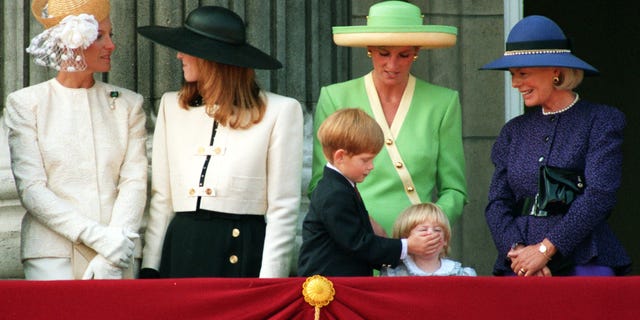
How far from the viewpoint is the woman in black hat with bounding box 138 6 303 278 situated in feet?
21.7

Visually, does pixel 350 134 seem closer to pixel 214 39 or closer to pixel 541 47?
pixel 214 39

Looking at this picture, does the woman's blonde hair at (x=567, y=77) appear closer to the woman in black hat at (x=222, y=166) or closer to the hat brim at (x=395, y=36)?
the hat brim at (x=395, y=36)

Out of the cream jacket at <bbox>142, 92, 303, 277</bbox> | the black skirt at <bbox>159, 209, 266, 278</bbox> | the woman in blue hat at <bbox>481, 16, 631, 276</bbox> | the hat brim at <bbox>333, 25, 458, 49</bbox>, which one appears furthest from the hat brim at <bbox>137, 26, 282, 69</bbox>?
the woman in blue hat at <bbox>481, 16, 631, 276</bbox>

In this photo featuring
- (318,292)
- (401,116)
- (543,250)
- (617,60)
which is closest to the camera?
(318,292)

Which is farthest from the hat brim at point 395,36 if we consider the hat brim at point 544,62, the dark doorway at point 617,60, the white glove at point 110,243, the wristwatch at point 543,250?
the dark doorway at point 617,60

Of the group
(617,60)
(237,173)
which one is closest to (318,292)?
(237,173)

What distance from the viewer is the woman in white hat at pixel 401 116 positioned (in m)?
6.98

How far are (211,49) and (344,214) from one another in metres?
0.95

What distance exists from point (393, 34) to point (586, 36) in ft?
15.9

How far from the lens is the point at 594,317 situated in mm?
5887

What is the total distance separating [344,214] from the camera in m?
6.21

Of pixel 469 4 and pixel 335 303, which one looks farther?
pixel 469 4

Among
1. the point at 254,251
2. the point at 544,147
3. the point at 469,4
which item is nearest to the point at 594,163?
the point at 544,147

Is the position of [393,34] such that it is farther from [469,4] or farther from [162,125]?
[469,4]
